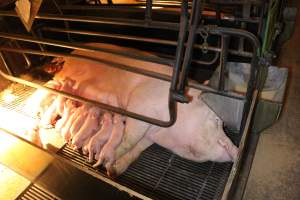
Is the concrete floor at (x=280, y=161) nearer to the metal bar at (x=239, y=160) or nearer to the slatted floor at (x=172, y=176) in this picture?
the slatted floor at (x=172, y=176)

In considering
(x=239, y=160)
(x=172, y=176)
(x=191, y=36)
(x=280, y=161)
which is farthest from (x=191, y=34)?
(x=280, y=161)

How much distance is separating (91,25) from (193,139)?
153 centimetres

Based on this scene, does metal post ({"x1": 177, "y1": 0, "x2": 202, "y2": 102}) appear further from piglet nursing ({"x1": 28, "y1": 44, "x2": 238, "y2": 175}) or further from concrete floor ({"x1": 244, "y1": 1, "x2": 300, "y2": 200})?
concrete floor ({"x1": 244, "y1": 1, "x2": 300, "y2": 200})

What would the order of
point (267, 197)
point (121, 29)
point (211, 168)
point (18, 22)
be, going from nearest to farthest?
1. point (211, 168)
2. point (267, 197)
3. point (18, 22)
4. point (121, 29)

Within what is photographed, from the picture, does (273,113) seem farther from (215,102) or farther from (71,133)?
(71,133)

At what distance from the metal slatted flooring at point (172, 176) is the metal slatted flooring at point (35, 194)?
0.90ft

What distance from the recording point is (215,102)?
1.29m

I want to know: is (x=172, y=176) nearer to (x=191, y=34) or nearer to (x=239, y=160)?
(x=239, y=160)

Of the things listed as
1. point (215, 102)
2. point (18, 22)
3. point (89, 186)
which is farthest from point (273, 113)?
point (18, 22)

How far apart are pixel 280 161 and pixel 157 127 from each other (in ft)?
2.79

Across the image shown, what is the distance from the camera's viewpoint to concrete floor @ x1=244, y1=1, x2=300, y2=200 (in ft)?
5.02

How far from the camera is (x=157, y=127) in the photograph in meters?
1.41

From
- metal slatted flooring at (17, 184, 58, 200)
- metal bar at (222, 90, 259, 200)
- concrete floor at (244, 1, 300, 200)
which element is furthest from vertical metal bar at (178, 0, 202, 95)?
metal slatted flooring at (17, 184, 58, 200)

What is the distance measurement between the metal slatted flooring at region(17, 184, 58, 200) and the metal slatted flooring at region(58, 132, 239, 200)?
27 centimetres
